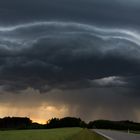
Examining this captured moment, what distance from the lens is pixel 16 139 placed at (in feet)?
112

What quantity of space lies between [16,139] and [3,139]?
1.69 metres

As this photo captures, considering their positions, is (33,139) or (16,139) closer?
(16,139)

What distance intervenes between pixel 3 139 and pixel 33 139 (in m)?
6.43

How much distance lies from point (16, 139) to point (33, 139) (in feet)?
15.7

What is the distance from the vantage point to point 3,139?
1283 inches

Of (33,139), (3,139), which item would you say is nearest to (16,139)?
(3,139)

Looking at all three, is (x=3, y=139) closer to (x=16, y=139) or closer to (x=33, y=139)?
(x=16, y=139)

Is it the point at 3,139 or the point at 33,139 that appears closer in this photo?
the point at 3,139

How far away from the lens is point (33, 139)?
1527 inches
